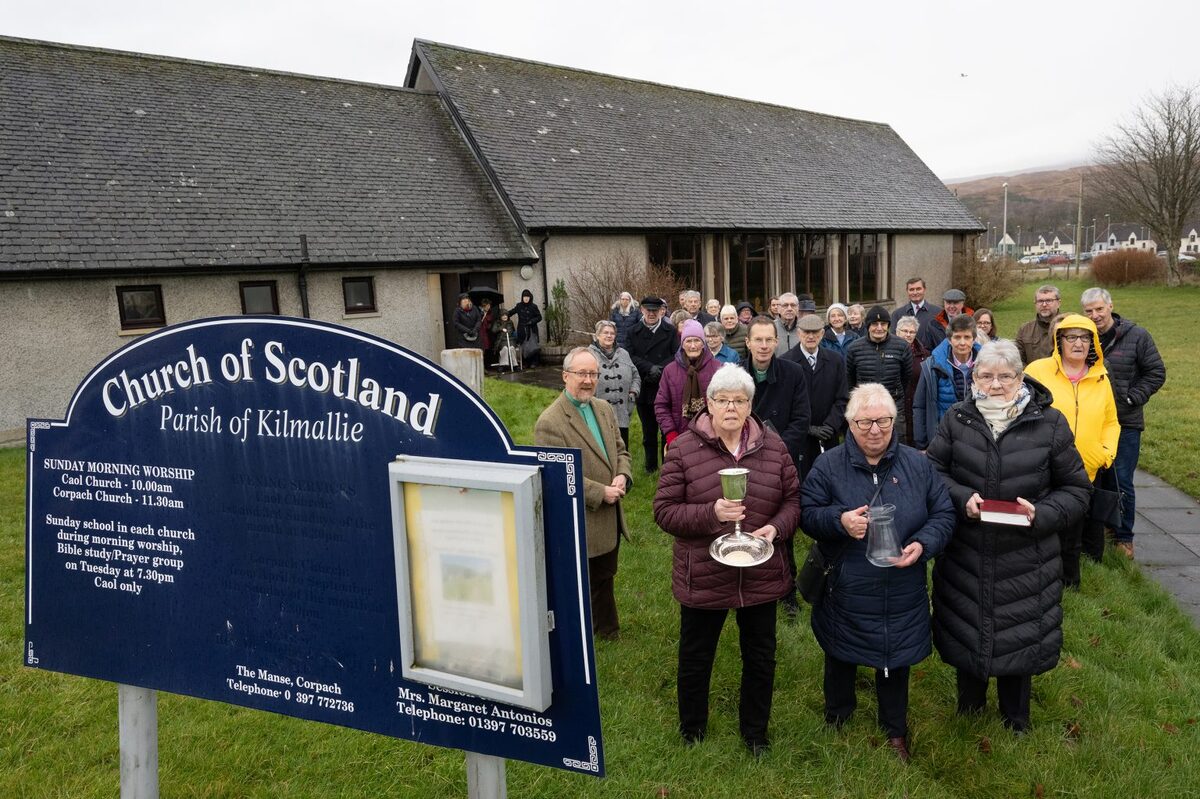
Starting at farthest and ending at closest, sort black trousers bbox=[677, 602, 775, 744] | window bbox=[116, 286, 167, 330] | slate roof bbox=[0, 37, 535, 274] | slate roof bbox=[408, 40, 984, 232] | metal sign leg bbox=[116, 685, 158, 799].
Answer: slate roof bbox=[408, 40, 984, 232] < window bbox=[116, 286, 167, 330] < slate roof bbox=[0, 37, 535, 274] < black trousers bbox=[677, 602, 775, 744] < metal sign leg bbox=[116, 685, 158, 799]

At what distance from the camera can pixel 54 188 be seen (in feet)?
40.6

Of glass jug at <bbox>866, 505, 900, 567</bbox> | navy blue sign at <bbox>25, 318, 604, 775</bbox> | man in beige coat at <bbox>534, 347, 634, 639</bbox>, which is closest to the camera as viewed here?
navy blue sign at <bbox>25, 318, 604, 775</bbox>

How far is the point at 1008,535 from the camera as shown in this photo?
3.46 metres

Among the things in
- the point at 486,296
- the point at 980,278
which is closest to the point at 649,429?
the point at 486,296

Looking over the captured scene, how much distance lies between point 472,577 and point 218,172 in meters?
14.9

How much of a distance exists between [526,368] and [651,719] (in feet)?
39.5

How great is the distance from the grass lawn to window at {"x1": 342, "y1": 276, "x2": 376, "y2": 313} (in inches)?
423

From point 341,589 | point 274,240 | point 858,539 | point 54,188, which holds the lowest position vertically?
point 858,539

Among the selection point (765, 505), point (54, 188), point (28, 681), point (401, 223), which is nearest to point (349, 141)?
point (401, 223)

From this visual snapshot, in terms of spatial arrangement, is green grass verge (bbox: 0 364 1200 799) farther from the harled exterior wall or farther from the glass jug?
the harled exterior wall

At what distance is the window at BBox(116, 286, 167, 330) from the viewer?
1250cm

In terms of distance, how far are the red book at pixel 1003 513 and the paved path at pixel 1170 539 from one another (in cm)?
268

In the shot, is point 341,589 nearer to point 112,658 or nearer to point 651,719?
point 112,658

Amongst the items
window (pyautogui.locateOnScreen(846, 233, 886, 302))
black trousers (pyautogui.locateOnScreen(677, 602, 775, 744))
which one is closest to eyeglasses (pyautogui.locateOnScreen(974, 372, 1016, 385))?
black trousers (pyautogui.locateOnScreen(677, 602, 775, 744))
